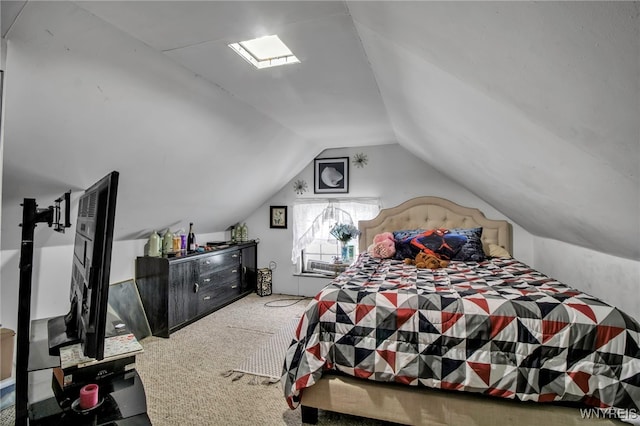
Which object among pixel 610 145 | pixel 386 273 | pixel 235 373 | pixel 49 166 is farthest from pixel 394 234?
pixel 49 166

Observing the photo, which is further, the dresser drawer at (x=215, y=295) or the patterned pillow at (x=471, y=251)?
the dresser drawer at (x=215, y=295)

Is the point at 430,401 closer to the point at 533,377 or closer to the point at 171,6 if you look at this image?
the point at 533,377

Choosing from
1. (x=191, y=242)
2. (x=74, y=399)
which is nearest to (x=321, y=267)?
(x=191, y=242)

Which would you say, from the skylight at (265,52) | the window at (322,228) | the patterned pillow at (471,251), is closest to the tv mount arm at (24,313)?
the skylight at (265,52)

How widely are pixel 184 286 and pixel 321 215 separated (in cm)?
205

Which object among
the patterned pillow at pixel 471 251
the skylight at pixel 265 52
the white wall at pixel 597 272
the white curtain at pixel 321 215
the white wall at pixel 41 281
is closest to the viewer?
the skylight at pixel 265 52

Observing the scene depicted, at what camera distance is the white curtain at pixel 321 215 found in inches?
179

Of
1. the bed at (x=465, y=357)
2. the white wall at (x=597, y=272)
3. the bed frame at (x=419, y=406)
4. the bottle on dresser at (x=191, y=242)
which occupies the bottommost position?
the bed frame at (x=419, y=406)

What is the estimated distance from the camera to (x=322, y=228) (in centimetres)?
478

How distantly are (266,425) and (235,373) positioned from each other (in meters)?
0.72

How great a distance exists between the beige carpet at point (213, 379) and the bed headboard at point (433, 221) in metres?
1.57

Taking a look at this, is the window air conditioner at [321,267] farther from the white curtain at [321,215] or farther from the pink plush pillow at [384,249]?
the pink plush pillow at [384,249]

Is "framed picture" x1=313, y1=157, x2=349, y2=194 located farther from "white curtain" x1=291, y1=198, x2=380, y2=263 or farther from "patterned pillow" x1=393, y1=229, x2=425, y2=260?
"patterned pillow" x1=393, y1=229, x2=425, y2=260

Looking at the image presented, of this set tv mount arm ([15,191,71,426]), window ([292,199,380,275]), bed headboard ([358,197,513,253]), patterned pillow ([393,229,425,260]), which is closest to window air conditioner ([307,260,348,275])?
window ([292,199,380,275])
